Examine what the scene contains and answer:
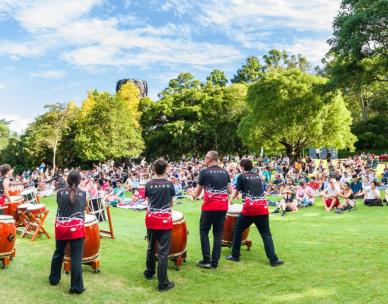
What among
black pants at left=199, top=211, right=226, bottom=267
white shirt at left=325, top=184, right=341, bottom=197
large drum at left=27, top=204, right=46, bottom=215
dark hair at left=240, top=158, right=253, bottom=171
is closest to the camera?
black pants at left=199, top=211, right=226, bottom=267

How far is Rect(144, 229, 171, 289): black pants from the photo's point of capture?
5961 millimetres

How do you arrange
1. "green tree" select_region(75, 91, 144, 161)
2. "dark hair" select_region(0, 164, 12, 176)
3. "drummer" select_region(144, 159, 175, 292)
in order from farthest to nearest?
1. "green tree" select_region(75, 91, 144, 161)
2. "dark hair" select_region(0, 164, 12, 176)
3. "drummer" select_region(144, 159, 175, 292)

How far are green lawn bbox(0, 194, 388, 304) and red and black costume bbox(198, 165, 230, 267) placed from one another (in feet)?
1.42

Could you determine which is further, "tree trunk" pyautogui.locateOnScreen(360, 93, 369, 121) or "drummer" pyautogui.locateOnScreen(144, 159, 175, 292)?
"tree trunk" pyautogui.locateOnScreen(360, 93, 369, 121)

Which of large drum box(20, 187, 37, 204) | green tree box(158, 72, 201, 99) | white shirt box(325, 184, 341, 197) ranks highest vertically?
green tree box(158, 72, 201, 99)

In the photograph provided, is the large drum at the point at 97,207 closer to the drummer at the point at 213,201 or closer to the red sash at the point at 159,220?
the drummer at the point at 213,201

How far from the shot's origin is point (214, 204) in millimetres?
6828

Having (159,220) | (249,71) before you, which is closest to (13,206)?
(159,220)

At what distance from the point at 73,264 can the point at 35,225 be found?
4.51 metres

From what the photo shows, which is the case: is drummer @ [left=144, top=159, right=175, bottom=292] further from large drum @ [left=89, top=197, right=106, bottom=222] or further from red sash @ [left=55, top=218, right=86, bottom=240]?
large drum @ [left=89, top=197, right=106, bottom=222]

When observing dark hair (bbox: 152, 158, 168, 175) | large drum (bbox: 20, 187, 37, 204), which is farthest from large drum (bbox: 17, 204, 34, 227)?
dark hair (bbox: 152, 158, 168, 175)

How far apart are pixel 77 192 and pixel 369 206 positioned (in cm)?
1137

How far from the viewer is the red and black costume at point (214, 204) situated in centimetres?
684

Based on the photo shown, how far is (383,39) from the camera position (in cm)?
2256
